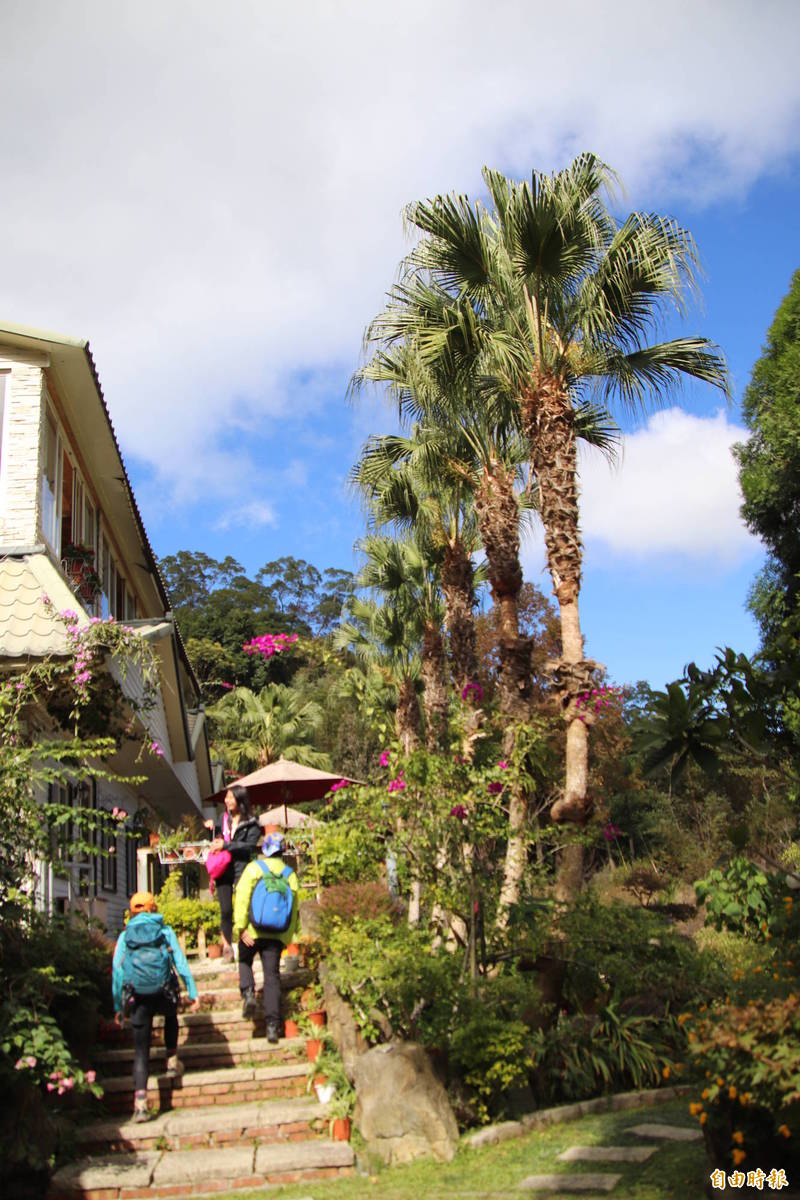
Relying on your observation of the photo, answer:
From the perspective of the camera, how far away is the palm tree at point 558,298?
39.1 ft

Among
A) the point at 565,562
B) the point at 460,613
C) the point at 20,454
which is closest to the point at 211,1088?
the point at 20,454

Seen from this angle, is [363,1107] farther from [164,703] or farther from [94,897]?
[164,703]

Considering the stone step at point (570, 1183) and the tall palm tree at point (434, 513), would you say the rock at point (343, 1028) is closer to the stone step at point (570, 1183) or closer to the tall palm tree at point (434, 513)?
the stone step at point (570, 1183)

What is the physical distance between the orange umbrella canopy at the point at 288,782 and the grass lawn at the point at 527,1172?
8.89 metres

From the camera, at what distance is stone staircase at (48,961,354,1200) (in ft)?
20.8

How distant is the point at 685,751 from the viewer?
632cm

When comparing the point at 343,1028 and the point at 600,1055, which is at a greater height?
the point at 343,1028

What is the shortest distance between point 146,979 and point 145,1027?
0.34 meters

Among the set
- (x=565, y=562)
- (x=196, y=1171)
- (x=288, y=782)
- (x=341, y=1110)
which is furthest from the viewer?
(x=288, y=782)

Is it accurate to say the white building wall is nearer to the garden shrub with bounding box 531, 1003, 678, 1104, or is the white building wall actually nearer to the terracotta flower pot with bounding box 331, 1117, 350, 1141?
the terracotta flower pot with bounding box 331, 1117, 350, 1141

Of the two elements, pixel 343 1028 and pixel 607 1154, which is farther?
pixel 343 1028

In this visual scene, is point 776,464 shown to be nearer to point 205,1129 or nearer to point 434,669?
point 434,669

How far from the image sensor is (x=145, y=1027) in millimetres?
7527

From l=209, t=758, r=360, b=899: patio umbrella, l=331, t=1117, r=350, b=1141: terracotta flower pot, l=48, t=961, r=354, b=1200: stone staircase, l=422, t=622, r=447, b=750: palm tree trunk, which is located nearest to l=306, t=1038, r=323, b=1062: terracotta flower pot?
l=48, t=961, r=354, b=1200: stone staircase
